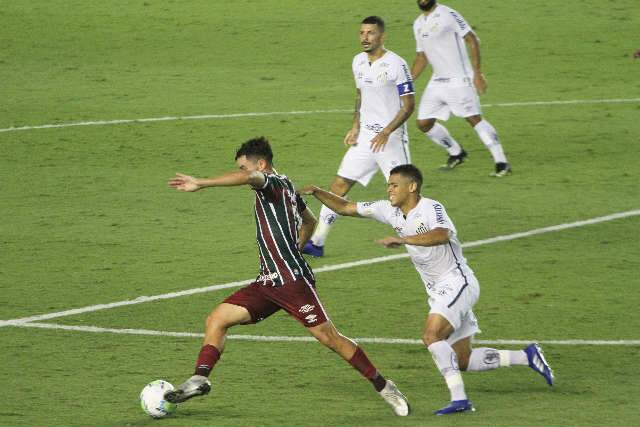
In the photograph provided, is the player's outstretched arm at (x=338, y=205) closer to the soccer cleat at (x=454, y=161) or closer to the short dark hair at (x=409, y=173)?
the short dark hair at (x=409, y=173)

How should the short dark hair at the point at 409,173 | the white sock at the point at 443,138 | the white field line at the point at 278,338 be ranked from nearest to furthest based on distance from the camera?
the short dark hair at the point at 409,173 → the white field line at the point at 278,338 → the white sock at the point at 443,138

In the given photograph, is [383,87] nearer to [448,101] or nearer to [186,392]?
[448,101]

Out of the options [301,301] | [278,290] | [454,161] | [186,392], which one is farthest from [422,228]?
[454,161]

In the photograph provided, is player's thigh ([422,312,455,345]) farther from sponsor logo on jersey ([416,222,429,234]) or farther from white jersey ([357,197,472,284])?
sponsor logo on jersey ([416,222,429,234])

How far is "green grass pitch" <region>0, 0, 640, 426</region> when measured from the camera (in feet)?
36.3

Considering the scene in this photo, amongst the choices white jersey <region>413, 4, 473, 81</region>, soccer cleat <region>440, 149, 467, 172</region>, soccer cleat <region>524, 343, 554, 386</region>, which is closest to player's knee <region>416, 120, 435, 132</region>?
white jersey <region>413, 4, 473, 81</region>

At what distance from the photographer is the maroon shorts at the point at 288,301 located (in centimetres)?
1048

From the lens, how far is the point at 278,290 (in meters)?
10.6

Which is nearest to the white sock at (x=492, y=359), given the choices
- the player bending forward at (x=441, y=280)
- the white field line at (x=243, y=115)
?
the player bending forward at (x=441, y=280)

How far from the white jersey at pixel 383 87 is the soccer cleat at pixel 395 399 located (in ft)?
17.6

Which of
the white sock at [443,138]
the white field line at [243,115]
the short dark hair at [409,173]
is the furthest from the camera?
the white field line at [243,115]

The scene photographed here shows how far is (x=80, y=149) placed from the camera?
21.1m

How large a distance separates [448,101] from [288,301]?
8522 mm

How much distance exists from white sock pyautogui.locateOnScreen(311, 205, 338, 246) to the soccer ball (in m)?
5.26
